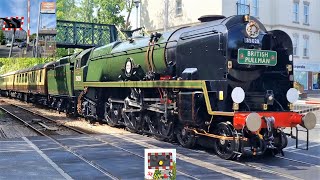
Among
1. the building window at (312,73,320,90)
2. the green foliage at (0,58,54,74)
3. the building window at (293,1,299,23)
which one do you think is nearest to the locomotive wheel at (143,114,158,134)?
the building window at (293,1,299,23)

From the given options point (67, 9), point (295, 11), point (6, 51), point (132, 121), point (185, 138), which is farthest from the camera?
point (67, 9)

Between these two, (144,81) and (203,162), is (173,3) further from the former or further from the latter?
(203,162)

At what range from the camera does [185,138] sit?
1102 centimetres

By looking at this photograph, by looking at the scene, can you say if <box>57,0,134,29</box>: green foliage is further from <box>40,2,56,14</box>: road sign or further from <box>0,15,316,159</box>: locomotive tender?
<box>0,15,316,159</box>: locomotive tender

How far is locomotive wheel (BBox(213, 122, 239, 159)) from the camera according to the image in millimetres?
9209

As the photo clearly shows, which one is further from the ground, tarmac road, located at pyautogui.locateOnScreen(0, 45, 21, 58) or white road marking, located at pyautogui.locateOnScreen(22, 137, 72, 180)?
tarmac road, located at pyautogui.locateOnScreen(0, 45, 21, 58)

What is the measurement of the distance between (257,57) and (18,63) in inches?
2040

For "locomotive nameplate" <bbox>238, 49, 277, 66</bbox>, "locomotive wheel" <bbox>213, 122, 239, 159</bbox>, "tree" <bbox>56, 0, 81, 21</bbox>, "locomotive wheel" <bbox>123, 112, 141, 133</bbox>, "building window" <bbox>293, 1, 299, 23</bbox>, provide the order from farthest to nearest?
"tree" <bbox>56, 0, 81, 21</bbox>, "building window" <bbox>293, 1, 299, 23</bbox>, "locomotive wheel" <bbox>123, 112, 141, 133</bbox>, "locomotive nameplate" <bbox>238, 49, 277, 66</bbox>, "locomotive wheel" <bbox>213, 122, 239, 159</bbox>

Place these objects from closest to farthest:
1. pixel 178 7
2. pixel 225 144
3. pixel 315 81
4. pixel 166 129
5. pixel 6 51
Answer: pixel 225 144, pixel 166 129, pixel 178 7, pixel 315 81, pixel 6 51

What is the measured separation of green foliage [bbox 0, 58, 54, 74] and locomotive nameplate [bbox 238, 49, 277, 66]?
3886cm

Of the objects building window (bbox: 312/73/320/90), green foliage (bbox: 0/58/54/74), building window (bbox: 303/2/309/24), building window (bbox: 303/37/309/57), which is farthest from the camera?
green foliage (bbox: 0/58/54/74)

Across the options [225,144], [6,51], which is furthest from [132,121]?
[6,51]

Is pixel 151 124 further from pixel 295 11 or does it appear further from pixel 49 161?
pixel 295 11

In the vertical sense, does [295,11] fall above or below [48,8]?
above
